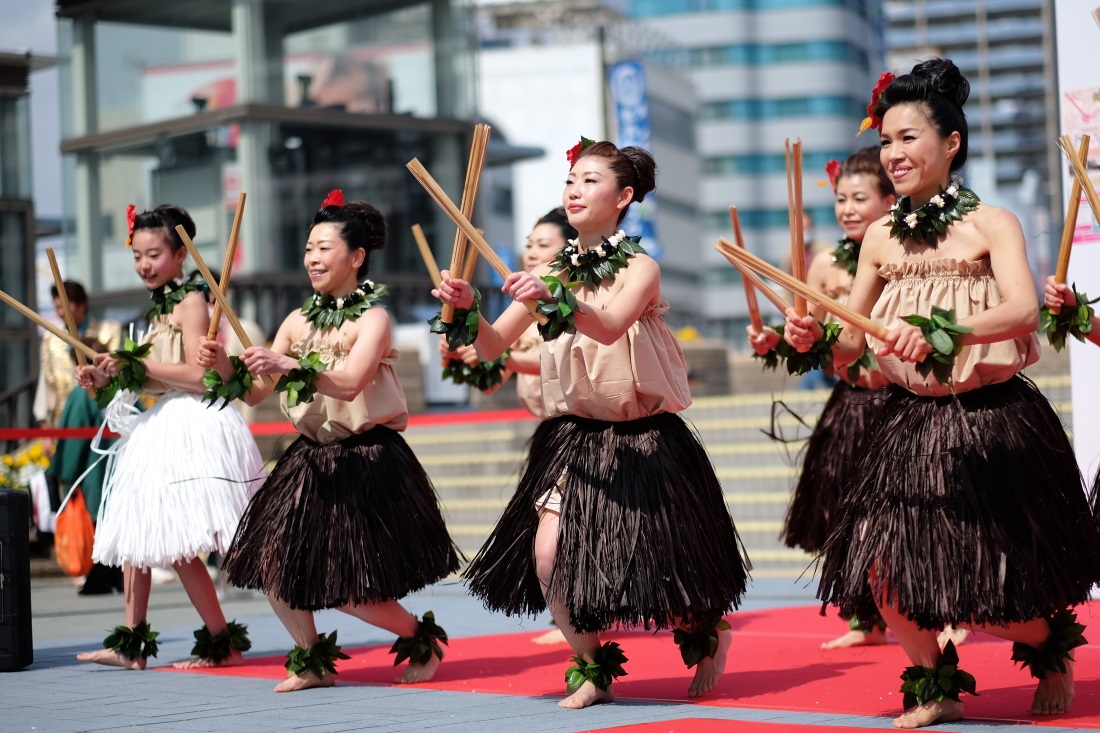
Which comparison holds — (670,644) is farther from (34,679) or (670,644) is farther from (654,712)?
(34,679)

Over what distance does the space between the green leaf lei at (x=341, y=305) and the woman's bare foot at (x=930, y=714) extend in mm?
2163

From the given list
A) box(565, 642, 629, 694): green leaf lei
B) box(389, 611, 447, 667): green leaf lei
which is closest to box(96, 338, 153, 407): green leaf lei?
box(389, 611, 447, 667): green leaf lei

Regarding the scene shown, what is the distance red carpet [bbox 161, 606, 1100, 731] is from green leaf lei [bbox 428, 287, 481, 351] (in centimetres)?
116

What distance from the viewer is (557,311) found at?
3.99 m

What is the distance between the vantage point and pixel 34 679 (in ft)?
17.8

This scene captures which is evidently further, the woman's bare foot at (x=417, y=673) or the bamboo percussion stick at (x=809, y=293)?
the woman's bare foot at (x=417, y=673)

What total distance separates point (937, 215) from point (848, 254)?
1639 mm

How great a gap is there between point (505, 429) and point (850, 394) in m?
5.87

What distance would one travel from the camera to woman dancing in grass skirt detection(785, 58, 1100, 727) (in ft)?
12.2

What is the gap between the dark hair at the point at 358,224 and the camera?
520 cm

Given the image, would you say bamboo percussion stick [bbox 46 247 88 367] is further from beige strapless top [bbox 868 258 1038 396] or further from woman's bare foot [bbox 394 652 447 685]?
beige strapless top [bbox 868 258 1038 396]

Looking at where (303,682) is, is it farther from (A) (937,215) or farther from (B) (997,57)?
(B) (997,57)

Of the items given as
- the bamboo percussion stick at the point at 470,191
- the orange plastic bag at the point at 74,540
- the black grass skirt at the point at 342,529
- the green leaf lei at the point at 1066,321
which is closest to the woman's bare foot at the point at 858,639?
the black grass skirt at the point at 342,529

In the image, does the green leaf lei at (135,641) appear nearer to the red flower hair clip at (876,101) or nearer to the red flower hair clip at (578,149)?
the red flower hair clip at (578,149)
